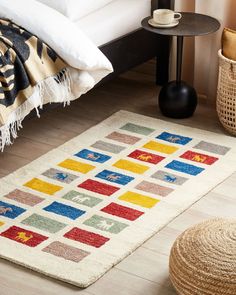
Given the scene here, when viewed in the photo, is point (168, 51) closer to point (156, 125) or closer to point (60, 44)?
point (156, 125)

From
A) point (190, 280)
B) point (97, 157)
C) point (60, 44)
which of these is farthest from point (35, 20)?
point (190, 280)

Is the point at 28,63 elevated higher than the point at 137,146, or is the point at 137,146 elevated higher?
the point at 28,63

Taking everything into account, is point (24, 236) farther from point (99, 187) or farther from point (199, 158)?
point (199, 158)

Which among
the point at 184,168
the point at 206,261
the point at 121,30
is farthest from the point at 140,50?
the point at 206,261

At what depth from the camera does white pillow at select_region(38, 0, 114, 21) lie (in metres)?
3.34

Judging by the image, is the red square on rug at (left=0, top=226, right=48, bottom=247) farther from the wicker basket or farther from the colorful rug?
the wicker basket

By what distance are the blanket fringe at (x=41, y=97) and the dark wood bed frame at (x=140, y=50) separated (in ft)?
1.06

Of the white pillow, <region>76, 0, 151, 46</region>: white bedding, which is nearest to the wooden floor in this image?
<region>76, 0, 151, 46</region>: white bedding

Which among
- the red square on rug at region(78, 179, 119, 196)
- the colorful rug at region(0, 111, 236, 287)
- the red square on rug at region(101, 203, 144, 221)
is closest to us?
the colorful rug at region(0, 111, 236, 287)

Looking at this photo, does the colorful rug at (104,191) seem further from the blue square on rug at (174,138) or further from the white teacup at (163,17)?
the white teacup at (163,17)

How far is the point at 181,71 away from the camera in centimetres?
388

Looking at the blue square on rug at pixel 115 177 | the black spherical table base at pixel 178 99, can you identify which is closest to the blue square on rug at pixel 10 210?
the blue square on rug at pixel 115 177

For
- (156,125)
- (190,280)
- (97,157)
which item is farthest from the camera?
(156,125)

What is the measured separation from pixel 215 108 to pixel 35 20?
1.02 metres
